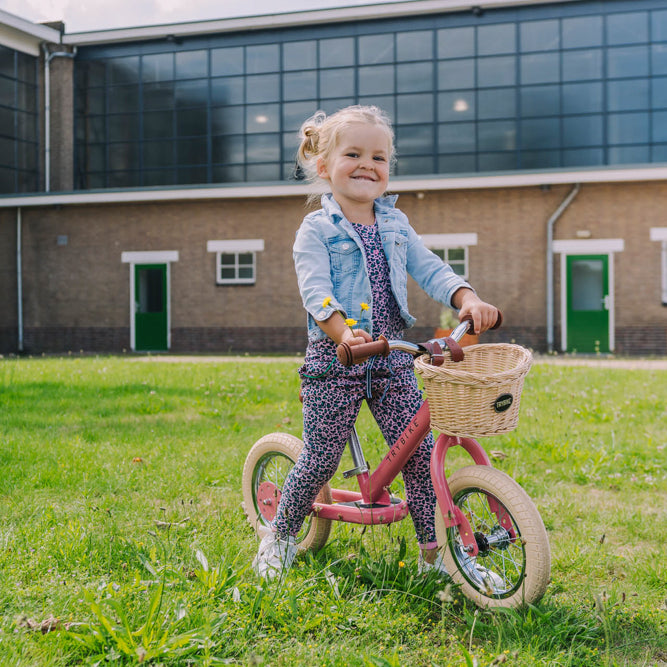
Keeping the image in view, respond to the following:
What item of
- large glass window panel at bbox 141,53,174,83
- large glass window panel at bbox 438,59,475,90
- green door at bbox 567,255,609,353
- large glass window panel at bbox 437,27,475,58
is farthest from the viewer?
large glass window panel at bbox 141,53,174,83

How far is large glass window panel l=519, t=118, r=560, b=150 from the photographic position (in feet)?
82.6

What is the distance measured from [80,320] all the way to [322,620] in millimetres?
19105

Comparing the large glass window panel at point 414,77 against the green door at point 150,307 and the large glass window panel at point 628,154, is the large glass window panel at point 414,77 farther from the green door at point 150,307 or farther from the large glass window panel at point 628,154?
the green door at point 150,307

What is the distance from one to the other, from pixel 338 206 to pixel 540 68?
23.4m

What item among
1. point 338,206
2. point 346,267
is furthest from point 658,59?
point 346,267

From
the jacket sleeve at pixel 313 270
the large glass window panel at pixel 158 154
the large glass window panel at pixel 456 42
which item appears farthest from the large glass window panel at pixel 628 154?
the jacket sleeve at pixel 313 270

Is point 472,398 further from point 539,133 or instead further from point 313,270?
point 539,133

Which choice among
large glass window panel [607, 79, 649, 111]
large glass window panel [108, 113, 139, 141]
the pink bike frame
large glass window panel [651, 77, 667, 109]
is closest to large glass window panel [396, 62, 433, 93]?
large glass window panel [607, 79, 649, 111]

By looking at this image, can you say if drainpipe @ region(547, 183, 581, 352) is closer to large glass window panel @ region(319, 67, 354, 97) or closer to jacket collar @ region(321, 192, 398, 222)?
large glass window panel @ region(319, 67, 354, 97)

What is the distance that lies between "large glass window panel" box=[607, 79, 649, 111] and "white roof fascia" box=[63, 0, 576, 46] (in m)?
3.84

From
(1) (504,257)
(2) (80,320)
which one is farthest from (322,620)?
(2) (80,320)

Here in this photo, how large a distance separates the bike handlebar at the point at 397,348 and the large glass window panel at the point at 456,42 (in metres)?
23.0

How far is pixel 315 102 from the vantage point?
83.1ft

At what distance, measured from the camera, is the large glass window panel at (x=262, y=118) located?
25609 mm
